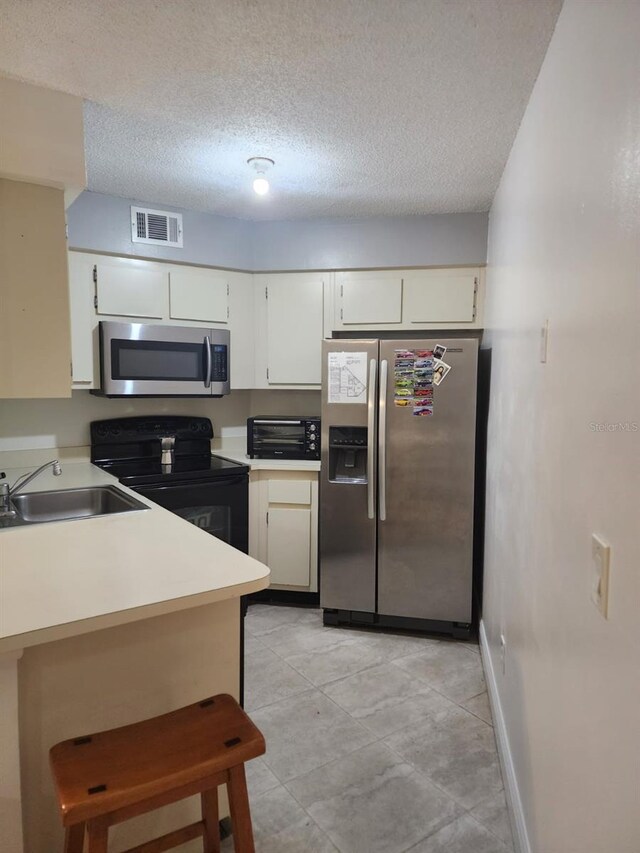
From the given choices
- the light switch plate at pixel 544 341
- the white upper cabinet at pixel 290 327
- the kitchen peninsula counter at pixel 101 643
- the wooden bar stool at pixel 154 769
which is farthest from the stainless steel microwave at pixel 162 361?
the light switch plate at pixel 544 341

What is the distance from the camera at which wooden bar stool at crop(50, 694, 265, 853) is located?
102 cm

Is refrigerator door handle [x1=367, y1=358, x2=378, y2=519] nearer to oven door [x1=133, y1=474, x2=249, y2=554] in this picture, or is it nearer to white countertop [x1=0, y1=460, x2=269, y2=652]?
oven door [x1=133, y1=474, x2=249, y2=554]

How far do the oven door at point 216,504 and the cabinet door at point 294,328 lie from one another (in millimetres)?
765

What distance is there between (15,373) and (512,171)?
2.03 metres

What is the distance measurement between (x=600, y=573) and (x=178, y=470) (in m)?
2.45

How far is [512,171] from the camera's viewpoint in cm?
213

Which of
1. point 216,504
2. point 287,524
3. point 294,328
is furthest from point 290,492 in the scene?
point 294,328

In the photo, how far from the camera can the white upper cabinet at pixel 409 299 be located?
317 cm

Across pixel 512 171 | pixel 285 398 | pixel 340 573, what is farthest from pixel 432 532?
pixel 512 171

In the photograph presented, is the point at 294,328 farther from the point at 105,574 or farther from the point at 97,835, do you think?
the point at 97,835

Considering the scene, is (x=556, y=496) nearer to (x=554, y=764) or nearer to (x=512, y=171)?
(x=554, y=764)

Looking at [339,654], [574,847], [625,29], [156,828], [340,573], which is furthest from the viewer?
[340,573]

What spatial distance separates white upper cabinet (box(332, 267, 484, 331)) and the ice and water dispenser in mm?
749

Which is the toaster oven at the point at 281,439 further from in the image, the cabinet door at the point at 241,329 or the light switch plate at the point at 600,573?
the light switch plate at the point at 600,573
